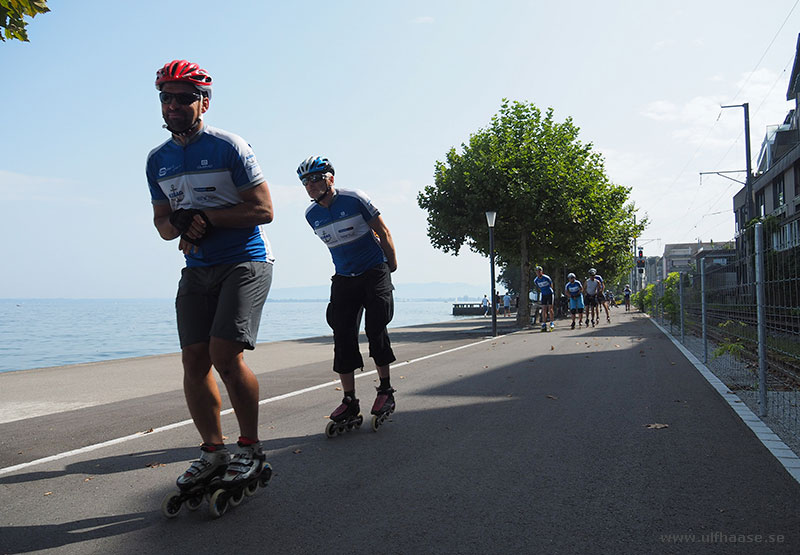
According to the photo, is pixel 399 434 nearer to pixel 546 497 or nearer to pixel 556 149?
pixel 546 497

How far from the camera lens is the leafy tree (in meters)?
26.4

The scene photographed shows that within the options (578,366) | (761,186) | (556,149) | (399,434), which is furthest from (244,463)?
(761,186)

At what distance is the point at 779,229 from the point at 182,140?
4.48 meters

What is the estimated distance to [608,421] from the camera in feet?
17.7

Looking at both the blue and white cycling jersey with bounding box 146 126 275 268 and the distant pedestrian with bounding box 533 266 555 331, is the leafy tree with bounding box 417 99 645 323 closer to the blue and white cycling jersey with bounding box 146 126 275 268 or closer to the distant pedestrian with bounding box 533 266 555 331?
the distant pedestrian with bounding box 533 266 555 331

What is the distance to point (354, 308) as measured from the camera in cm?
532

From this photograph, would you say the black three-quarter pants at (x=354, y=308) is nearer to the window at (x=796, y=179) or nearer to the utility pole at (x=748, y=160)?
the utility pole at (x=748, y=160)

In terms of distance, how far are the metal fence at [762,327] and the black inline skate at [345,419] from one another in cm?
293

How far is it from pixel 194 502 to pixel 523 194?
78.4 ft

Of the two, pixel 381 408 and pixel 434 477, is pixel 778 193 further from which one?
pixel 434 477

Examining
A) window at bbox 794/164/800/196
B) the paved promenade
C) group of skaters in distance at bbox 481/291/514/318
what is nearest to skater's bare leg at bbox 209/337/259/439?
the paved promenade

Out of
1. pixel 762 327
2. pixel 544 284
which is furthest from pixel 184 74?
pixel 544 284

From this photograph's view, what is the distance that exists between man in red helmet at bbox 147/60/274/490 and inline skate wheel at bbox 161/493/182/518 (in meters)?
0.18

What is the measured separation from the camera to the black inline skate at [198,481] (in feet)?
10.2
